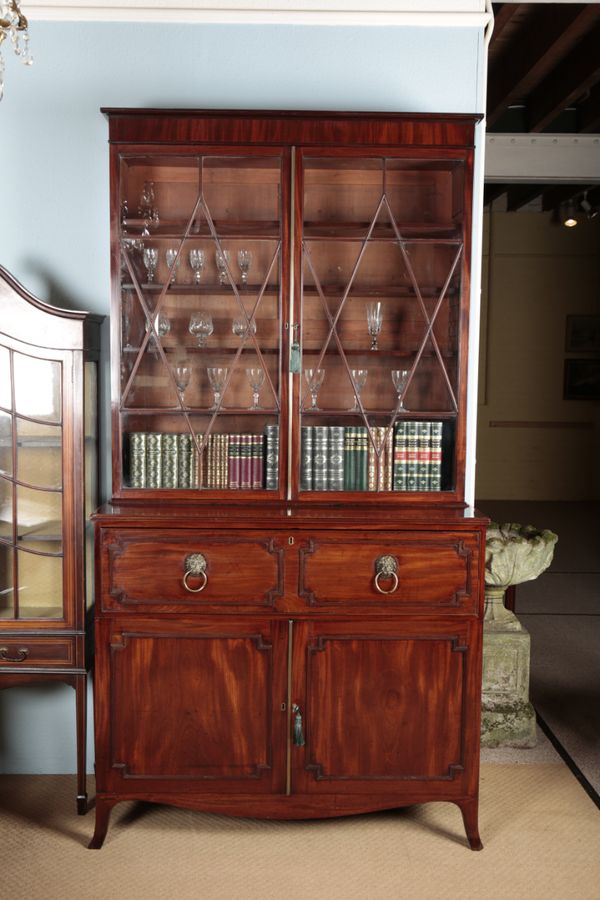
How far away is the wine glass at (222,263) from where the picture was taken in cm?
308

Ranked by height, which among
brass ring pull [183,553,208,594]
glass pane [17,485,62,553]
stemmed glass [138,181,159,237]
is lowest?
brass ring pull [183,553,208,594]

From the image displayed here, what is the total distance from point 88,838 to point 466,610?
1503 millimetres

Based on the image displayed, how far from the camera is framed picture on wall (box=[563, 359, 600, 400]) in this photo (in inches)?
409

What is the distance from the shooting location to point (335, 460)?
10.3 feet

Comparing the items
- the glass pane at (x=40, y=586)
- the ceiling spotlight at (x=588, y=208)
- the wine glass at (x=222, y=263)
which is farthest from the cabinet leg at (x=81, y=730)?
the ceiling spotlight at (x=588, y=208)

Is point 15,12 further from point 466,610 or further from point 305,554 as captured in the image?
point 466,610

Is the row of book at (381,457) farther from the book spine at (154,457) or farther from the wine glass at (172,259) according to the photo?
the wine glass at (172,259)

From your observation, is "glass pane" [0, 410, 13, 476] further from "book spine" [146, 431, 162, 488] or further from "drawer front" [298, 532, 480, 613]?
"drawer front" [298, 532, 480, 613]

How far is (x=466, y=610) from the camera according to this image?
A: 2.85 meters

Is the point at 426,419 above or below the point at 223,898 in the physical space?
above

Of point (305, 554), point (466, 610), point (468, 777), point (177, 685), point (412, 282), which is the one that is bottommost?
point (468, 777)

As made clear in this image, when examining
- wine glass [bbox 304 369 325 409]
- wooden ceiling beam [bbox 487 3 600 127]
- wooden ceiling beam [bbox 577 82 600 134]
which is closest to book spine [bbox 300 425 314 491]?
wine glass [bbox 304 369 325 409]

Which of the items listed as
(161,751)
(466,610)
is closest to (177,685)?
(161,751)

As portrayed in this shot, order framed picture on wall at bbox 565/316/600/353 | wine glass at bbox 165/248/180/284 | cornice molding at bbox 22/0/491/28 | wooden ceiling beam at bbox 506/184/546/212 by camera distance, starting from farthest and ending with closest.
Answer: framed picture on wall at bbox 565/316/600/353 → wooden ceiling beam at bbox 506/184/546/212 → cornice molding at bbox 22/0/491/28 → wine glass at bbox 165/248/180/284
